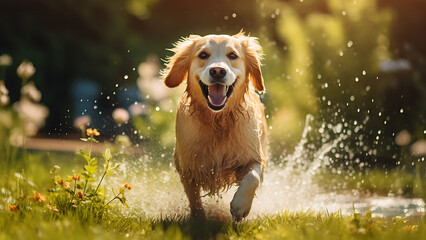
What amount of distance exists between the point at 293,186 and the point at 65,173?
7.46 ft

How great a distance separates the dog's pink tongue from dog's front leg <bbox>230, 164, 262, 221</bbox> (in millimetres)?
529

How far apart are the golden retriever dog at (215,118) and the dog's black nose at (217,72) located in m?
0.15

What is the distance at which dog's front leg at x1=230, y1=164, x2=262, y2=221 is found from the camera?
136 inches

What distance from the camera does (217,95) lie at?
3748 millimetres

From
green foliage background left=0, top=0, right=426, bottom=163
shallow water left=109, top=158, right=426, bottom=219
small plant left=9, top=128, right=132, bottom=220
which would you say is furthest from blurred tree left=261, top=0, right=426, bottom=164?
small plant left=9, top=128, right=132, bottom=220

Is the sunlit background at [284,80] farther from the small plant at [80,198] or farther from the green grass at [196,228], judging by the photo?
the green grass at [196,228]

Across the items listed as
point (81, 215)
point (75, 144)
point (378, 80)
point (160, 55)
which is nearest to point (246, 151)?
point (81, 215)

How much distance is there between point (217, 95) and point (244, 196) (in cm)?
73

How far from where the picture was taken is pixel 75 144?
915 centimetres

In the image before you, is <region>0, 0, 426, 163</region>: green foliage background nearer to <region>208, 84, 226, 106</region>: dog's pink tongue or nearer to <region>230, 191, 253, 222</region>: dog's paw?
<region>208, 84, 226, 106</region>: dog's pink tongue

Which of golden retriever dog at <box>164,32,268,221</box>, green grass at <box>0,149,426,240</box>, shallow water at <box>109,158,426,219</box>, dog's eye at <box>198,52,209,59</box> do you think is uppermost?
dog's eye at <box>198,52,209,59</box>

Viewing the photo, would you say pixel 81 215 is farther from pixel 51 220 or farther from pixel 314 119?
pixel 314 119

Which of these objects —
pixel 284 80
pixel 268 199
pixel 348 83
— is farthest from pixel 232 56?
pixel 284 80

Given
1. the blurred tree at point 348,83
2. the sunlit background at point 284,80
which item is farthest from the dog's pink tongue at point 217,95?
the blurred tree at point 348,83
